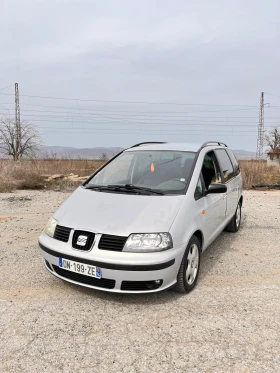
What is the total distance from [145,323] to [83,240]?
0.96 metres

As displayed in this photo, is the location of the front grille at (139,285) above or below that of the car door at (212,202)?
below

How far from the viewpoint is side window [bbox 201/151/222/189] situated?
3.89 metres

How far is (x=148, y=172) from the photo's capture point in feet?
13.1

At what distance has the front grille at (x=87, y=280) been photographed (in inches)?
112

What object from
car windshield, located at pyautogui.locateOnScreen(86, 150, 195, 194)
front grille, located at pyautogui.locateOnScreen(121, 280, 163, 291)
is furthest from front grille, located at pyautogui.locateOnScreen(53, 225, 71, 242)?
car windshield, located at pyautogui.locateOnScreen(86, 150, 195, 194)

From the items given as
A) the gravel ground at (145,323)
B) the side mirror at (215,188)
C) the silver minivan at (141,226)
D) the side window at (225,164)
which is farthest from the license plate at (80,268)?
the side window at (225,164)

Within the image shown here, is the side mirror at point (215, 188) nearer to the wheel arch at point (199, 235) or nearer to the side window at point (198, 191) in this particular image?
the side window at point (198, 191)

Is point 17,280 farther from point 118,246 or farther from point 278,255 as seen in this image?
point 278,255

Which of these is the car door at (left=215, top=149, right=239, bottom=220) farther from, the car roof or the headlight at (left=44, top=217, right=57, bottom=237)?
the headlight at (left=44, top=217, right=57, bottom=237)

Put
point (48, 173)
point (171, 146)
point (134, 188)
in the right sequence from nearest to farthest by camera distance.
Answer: point (134, 188) → point (171, 146) → point (48, 173)

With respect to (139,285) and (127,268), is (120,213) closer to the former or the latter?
(127,268)

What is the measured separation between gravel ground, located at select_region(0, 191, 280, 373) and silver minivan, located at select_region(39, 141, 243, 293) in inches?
9.7

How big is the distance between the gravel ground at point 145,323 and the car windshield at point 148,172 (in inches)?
48.9

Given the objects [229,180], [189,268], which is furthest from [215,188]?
[229,180]
